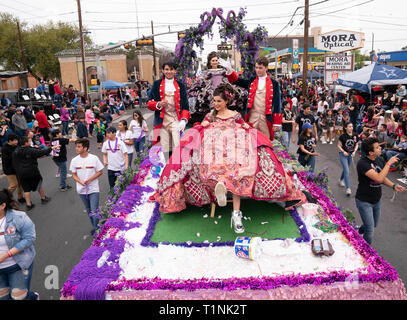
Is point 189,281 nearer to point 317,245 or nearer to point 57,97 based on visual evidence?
point 317,245

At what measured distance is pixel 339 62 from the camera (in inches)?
746

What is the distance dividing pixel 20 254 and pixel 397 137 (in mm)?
10628

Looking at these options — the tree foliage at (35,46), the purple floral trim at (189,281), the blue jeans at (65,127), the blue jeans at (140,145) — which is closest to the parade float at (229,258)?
the purple floral trim at (189,281)

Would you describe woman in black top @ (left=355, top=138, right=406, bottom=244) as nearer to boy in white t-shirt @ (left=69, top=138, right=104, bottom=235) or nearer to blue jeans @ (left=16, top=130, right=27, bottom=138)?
boy in white t-shirt @ (left=69, top=138, right=104, bottom=235)

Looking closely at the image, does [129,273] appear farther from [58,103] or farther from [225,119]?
[58,103]

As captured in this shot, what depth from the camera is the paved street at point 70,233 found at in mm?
5122

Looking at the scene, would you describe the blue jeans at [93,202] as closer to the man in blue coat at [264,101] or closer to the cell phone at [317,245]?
the man in blue coat at [264,101]

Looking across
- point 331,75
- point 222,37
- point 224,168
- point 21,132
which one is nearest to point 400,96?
point 331,75

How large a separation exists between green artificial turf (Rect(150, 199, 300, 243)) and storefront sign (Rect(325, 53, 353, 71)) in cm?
1613

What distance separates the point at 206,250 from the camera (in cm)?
445

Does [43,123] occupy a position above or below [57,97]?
below

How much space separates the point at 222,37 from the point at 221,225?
506cm
